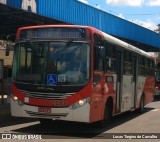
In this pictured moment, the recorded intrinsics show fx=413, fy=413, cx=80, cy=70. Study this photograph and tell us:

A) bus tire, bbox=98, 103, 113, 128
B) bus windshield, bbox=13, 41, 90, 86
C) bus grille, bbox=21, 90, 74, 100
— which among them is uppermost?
bus windshield, bbox=13, 41, 90, 86

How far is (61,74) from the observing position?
36.4 feet

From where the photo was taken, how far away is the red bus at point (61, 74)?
11.0 metres

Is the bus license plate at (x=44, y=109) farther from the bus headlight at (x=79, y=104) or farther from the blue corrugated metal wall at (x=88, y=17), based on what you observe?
the blue corrugated metal wall at (x=88, y=17)

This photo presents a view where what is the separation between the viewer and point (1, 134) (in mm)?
10883

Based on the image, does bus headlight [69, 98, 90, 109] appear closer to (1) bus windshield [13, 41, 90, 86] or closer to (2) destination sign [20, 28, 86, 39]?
(1) bus windshield [13, 41, 90, 86]

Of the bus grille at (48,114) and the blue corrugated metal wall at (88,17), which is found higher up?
the blue corrugated metal wall at (88,17)

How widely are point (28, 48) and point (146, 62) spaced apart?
28.7ft

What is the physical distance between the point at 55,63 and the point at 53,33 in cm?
92

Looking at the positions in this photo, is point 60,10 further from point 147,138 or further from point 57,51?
point 147,138

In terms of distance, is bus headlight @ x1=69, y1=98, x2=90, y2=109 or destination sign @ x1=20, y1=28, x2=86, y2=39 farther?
destination sign @ x1=20, y1=28, x2=86, y2=39

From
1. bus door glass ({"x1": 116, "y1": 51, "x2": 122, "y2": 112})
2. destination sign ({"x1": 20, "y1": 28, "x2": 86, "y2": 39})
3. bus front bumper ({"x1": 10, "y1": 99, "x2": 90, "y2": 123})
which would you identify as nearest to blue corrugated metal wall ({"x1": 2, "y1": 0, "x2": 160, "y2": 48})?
destination sign ({"x1": 20, "y1": 28, "x2": 86, "y2": 39})

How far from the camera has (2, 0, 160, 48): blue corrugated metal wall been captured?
19.9 metres

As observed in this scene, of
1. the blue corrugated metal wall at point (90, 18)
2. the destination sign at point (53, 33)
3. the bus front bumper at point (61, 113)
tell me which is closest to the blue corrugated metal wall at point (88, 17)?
the blue corrugated metal wall at point (90, 18)

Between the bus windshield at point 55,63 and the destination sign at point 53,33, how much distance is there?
199 millimetres
